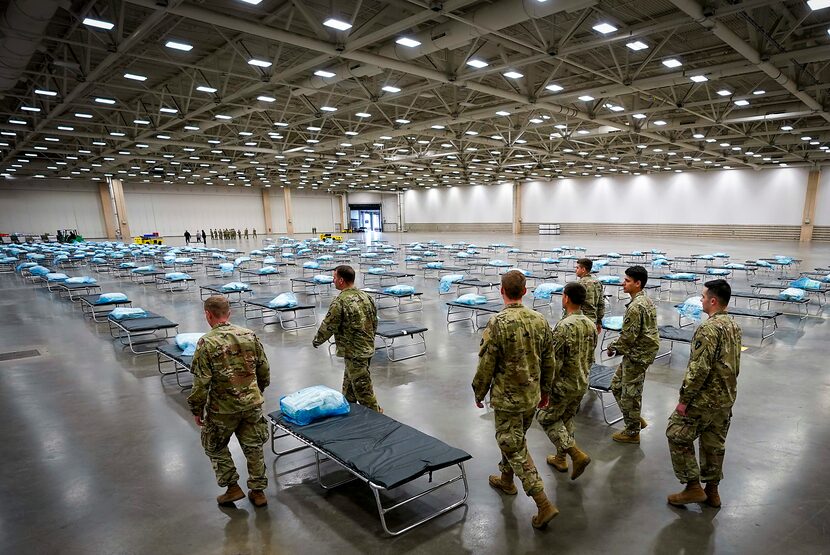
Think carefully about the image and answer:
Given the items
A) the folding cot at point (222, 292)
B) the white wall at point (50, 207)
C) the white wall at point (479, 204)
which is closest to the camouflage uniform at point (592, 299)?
the folding cot at point (222, 292)

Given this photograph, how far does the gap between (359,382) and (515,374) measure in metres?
1.90

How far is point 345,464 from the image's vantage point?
306 cm

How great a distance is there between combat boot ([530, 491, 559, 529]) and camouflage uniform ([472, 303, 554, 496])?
0.05 m

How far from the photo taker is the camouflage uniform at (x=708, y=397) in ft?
9.55

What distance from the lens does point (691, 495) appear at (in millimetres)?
3139

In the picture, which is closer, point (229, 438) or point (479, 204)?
point (229, 438)

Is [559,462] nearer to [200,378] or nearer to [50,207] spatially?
[200,378]

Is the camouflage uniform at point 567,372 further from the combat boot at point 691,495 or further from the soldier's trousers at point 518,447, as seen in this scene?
the combat boot at point 691,495

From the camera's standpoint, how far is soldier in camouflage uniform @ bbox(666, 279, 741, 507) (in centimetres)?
291

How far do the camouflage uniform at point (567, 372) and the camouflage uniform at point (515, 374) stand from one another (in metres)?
0.36

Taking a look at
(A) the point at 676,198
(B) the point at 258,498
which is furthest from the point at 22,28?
(A) the point at 676,198

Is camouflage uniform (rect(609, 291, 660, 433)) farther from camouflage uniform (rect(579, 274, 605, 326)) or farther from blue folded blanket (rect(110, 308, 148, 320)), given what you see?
blue folded blanket (rect(110, 308, 148, 320))

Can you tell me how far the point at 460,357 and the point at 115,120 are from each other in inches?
806

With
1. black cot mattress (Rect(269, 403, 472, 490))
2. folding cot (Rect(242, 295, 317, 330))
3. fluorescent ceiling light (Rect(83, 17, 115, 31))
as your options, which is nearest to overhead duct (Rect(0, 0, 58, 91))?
fluorescent ceiling light (Rect(83, 17, 115, 31))
